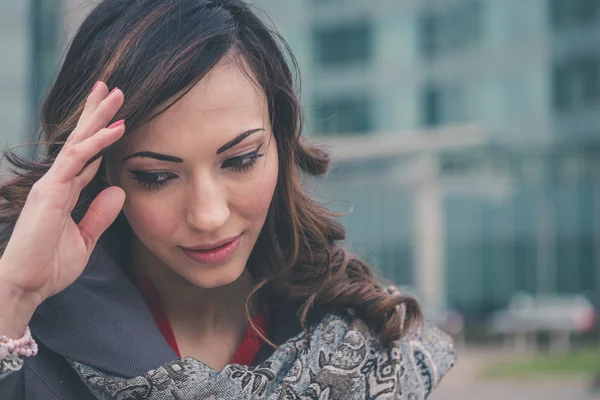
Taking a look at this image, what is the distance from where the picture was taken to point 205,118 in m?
2.04

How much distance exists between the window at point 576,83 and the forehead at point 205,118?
2591 cm

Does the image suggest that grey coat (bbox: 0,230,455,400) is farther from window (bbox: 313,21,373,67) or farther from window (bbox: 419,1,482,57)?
window (bbox: 313,21,373,67)

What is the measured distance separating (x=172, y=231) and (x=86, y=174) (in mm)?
227

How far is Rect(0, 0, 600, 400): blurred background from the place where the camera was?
2681cm

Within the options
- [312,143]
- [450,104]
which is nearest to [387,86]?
[450,104]

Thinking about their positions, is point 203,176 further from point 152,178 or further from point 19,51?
point 19,51

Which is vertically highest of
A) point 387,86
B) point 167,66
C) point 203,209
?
point 387,86

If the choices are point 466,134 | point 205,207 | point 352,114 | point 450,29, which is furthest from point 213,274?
point 352,114

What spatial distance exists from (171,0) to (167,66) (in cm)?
20

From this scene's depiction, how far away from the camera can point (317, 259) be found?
2.42m

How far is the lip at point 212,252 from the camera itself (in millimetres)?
2090

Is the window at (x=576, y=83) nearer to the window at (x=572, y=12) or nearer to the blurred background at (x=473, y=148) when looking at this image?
the blurred background at (x=473, y=148)

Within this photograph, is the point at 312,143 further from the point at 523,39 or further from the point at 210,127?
the point at 523,39

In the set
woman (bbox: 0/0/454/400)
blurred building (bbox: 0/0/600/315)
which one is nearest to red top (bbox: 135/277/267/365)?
woman (bbox: 0/0/454/400)
